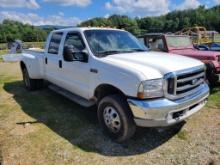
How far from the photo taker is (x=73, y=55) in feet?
15.5

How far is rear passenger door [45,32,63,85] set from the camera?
5757mm

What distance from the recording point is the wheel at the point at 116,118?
3.84m

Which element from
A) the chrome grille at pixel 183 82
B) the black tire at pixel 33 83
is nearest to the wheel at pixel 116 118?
the chrome grille at pixel 183 82

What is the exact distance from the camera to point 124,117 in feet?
12.6

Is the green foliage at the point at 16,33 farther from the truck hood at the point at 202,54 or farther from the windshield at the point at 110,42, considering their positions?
the windshield at the point at 110,42

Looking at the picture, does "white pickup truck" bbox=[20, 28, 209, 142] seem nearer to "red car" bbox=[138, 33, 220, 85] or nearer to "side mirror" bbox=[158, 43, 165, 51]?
"red car" bbox=[138, 33, 220, 85]

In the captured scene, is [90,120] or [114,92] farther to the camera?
[90,120]

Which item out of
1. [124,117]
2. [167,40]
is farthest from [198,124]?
[167,40]

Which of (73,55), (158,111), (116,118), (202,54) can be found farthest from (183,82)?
(202,54)

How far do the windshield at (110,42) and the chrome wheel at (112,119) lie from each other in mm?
1053

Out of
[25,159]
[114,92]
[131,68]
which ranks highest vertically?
[131,68]

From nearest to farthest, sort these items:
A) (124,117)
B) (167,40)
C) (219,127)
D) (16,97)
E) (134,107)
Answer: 1. (134,107)
2. (124,117)
3. (219,127)
4. (16,97)
5. (167,40)

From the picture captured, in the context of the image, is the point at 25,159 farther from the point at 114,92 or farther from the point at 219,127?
the point at 219,127

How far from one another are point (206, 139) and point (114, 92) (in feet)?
5.89
